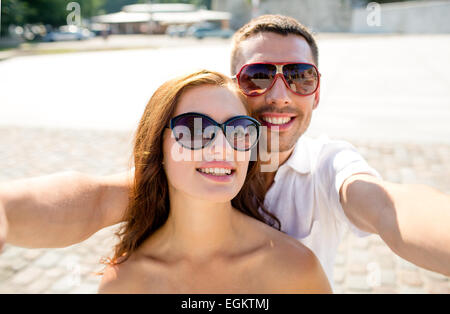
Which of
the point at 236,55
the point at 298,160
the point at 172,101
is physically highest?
the point at 236,55

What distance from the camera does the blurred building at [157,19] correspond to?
38.6 meters

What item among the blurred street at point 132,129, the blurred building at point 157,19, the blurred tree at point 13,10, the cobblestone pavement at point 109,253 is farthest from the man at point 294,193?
the blurred building at point 157,19

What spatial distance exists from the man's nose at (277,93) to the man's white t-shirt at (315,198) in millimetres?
332

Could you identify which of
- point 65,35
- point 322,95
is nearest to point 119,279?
point 322,95

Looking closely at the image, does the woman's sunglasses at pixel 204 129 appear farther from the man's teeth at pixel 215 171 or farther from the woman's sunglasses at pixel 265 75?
the woman's sunglasses at pixel 265 75

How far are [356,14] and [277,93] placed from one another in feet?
149

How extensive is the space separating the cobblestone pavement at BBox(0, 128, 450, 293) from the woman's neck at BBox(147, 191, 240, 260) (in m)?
0.97

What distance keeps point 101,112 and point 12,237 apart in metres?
8.98

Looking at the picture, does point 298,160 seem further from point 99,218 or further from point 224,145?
point 99,218

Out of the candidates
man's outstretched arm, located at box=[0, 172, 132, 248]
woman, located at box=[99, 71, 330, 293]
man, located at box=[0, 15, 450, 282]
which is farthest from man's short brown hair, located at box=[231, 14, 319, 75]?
man's outstretched arm, located at box=[0, 172, 132, 248]

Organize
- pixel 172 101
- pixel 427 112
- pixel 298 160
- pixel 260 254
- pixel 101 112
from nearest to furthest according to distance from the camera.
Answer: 1. pixel 172 101
2. pixel 260 254
3. pixel 298 160
4. pixel 427 112
5. pixel 101 112

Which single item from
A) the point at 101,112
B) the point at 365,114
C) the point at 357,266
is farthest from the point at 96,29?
the point at 357,266

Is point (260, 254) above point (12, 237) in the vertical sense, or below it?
below

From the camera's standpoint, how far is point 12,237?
1.53m
